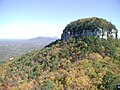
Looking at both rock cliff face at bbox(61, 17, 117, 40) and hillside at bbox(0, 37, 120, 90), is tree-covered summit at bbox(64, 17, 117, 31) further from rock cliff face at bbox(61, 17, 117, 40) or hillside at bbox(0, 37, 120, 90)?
hillside at bbox(0, 37, 120, 90)

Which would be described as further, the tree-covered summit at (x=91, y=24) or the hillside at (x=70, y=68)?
the tree-covered summit at (x=91, y=24)

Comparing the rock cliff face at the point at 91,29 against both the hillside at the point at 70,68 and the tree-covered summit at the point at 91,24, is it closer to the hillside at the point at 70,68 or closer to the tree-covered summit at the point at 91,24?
the tree-covered summit at the point at 91,24

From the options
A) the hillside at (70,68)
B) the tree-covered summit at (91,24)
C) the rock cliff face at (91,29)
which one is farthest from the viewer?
the tree-covered summit at (91,24)

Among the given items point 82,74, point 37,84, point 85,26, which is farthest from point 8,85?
point 85,26

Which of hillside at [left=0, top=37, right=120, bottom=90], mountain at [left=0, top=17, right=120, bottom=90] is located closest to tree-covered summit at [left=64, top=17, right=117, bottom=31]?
mountain at [left=0, top=17, right=120, bottom=90]

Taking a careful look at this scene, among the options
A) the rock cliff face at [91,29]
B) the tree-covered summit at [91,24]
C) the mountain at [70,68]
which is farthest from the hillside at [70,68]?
the tree-covered summit at [91,24]

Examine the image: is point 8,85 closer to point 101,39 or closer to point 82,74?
point 82,74

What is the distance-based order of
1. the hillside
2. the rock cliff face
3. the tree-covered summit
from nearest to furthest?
1. the hillside
2. the rock cliff face
3. the tree-covered summit
